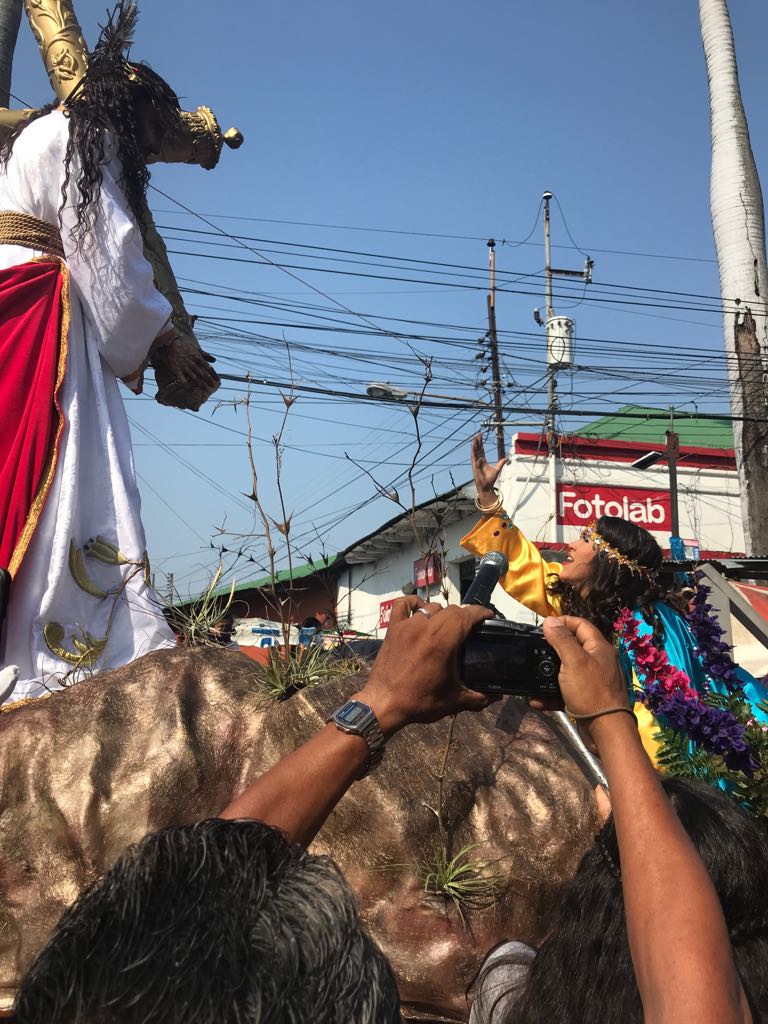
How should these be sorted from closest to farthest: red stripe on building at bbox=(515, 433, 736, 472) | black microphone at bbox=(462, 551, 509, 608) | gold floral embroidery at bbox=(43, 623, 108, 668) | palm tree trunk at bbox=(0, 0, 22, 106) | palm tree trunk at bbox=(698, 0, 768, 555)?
1. black microphone at bbox=(462, 551, 509, 608)
2. gold floral embroidery at bbox=(43, 623, 108, 668)
3. palm tree trunk at bbox=(0, 0, 22, 106)
4. palm tree trunk at bbox=(698, 0, 768, 555)
5. red stripe on building at bbox=(515, 433, 736, 472)

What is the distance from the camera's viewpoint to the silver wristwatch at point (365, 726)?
54.5 inches

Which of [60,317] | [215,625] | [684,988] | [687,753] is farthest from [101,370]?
[684,988]

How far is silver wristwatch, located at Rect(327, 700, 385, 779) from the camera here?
1.38 metres

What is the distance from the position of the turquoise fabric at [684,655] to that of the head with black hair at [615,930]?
6.44 feet

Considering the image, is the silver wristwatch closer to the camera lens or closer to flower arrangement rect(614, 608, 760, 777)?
the camera lens

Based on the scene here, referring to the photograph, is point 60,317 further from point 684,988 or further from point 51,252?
point 684,988

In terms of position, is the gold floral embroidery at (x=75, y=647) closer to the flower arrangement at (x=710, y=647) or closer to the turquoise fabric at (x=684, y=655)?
the turquoise fabric at (x=684, y=655)

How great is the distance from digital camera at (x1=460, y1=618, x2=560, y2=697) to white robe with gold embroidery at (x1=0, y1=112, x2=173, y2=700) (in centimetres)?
221

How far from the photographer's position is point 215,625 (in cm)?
350

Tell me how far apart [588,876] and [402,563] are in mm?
22376

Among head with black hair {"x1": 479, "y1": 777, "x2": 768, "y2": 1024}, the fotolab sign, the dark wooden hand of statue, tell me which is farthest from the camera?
the fotolab sign

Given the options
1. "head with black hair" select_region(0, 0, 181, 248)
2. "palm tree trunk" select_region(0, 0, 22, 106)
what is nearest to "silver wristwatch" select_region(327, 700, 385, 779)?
"head with black hair" select_region(0, 0, 181, 248)

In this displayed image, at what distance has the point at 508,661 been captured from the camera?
1438 mm

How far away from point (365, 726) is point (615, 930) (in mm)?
484
